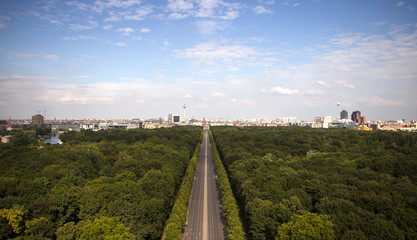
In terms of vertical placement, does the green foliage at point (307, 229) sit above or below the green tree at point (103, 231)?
above

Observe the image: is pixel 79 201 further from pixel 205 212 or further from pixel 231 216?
pixel 231 216

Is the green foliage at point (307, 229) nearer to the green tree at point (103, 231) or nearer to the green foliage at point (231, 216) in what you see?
the green foliage at point (231, 216)

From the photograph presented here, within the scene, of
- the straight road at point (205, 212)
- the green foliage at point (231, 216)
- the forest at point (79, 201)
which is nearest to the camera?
the forest at point (79, 201)

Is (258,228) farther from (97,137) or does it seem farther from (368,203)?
(97,137)

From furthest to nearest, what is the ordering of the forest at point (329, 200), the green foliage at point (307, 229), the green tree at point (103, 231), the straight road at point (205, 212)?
the straight road at point (205, 212)
the forest at point (329, 200)
the green tree at point (103, 231)
the green foliage at point (307, 229)

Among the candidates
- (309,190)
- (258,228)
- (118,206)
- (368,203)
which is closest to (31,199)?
(118,206)

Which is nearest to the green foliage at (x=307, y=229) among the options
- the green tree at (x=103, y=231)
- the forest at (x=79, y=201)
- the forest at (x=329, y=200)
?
the forest at (x=329, y=200)

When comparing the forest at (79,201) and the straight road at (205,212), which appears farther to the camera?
the straight road at (205,212)
